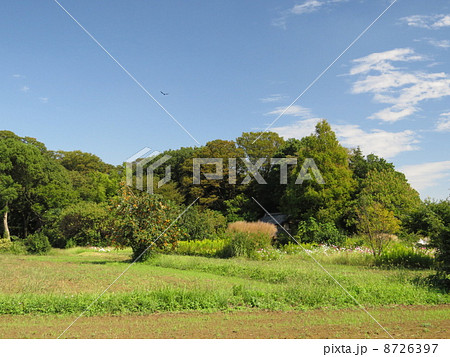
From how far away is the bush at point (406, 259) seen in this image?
55.5 ft

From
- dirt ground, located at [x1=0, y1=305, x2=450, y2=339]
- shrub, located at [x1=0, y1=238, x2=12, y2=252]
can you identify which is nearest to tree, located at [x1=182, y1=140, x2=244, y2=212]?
shrub, located at [x1=0, y1=238, x2=12, y2=252]

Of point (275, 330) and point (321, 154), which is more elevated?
point (321, 154)

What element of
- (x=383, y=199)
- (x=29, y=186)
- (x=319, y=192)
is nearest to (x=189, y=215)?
(x=319, y=192)

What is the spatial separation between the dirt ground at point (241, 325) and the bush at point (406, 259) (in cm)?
904

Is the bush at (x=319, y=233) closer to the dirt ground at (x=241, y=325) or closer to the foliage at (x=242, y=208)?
the foliage at (x=242, y=208)

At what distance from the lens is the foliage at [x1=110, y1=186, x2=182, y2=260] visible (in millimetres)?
18109

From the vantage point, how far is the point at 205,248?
76.8 ft

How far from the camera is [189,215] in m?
28.4

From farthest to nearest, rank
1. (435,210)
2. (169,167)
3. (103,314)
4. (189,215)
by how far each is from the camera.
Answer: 1. (169,167)
2. (189,215)
3. (435,210)
4. (103,314)

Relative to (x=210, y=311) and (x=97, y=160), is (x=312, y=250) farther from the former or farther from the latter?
(x=97, y=160)

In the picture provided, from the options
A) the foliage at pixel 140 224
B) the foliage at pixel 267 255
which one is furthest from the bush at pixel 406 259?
the foliage at pixel 140 224

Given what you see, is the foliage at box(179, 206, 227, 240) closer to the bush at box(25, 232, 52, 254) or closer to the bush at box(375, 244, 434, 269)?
the bush at box(25, 232, 52, 254)

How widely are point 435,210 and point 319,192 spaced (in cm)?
1401

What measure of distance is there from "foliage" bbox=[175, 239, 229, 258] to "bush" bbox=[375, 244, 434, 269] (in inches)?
309
